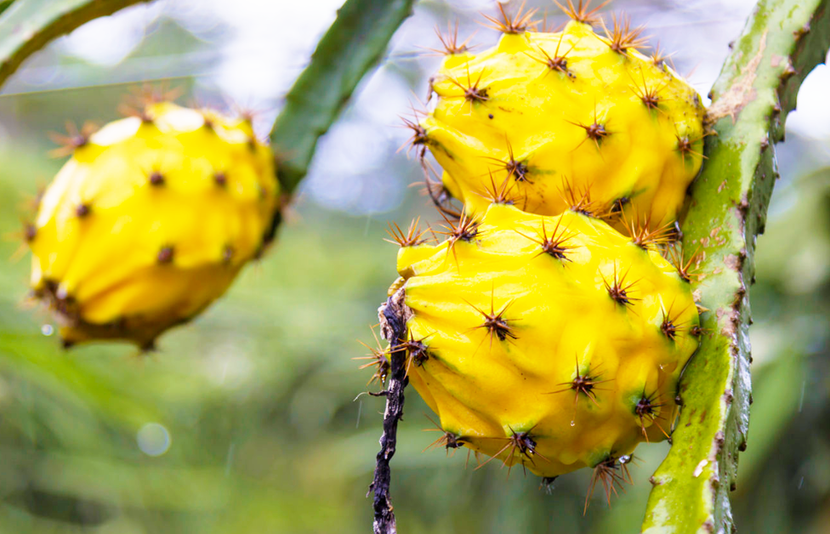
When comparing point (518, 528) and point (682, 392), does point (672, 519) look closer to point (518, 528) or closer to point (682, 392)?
point (682, 392)

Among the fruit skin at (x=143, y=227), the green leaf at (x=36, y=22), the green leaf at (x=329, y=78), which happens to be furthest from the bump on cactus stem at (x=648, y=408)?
the green leaf at (x=36, y=22)

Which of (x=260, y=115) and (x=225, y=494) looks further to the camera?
(x=225, y=494)

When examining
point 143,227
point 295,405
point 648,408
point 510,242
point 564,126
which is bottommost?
point 295,405

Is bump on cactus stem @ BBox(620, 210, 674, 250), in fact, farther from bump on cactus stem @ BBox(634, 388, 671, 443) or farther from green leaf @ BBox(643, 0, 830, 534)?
bump on cactus stem @ BBox(634, 388, 671, 443)

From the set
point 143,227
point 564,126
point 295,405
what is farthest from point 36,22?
point 295,405

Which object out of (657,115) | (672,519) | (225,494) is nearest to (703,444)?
(672,519)

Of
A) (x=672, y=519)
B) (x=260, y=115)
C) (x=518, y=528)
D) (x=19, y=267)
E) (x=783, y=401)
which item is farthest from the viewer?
(x=19, y=267)

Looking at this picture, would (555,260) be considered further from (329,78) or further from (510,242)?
(329,78)
